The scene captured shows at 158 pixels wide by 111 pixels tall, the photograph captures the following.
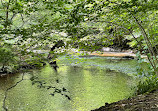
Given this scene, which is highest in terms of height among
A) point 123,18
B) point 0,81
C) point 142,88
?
point 123,18

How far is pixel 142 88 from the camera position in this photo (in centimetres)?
352

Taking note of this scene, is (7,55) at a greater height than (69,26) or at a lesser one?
lesser

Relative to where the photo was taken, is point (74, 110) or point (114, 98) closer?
point (74, 110)

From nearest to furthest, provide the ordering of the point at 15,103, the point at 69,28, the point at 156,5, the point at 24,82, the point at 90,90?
the point at 69,28 → the point at 156,5 → the point at 15,103 → the point at 90,90 → the point at 24,82

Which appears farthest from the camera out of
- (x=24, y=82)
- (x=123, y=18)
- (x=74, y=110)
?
(x=24, y=82)

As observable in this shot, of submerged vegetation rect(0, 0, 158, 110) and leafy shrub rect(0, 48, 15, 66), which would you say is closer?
submerged vegetation rect(0, 0, 158, 110)

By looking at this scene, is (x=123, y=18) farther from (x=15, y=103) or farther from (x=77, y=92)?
(x=15, y=103)

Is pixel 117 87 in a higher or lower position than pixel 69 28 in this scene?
lower

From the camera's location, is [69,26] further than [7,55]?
No

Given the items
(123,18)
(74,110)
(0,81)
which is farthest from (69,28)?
(0,81)

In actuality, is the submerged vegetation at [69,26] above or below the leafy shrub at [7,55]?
above

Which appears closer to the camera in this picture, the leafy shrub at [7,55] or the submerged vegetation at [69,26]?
the submerged vegetation at [69,26]

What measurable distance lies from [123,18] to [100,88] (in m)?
2.65

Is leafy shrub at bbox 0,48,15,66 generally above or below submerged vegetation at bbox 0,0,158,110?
below
